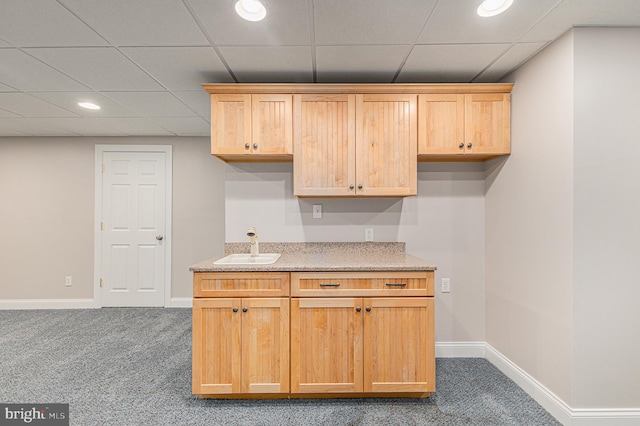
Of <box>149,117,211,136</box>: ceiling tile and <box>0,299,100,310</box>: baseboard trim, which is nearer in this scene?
<box>149,117,211,136</box>: ceiling tile

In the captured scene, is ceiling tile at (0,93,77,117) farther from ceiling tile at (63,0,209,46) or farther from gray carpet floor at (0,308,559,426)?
gray carpet floor at (0,308,559,426)

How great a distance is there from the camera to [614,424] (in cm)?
173

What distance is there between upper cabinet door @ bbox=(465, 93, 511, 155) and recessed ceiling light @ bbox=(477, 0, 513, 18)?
765 mm

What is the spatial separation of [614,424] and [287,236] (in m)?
2.41

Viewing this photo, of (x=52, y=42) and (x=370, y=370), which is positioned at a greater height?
(x=52, y=42)

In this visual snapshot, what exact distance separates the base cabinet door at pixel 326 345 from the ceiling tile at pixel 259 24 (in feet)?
5.44

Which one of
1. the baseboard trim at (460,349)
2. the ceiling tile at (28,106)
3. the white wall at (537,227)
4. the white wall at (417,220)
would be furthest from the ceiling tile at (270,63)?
the baseboard trim at (460,349)

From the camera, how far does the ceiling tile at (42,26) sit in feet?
5.16

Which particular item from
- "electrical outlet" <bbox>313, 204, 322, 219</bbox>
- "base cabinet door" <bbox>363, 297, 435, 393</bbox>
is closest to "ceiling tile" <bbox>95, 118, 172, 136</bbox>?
"electrical outlet" <bbox>313, 204, 322, 219</bbox>

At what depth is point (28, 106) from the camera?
9.82 feet

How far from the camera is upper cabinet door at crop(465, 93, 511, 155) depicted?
7.65 feet

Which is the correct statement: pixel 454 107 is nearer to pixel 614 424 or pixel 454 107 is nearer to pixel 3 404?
pixel 614 424

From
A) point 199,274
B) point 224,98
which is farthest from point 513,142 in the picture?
point 199,274

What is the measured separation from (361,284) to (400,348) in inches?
19.0
